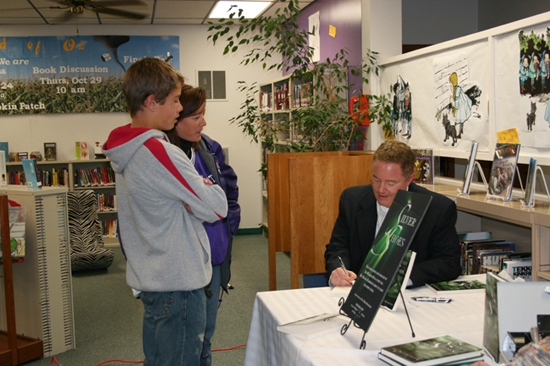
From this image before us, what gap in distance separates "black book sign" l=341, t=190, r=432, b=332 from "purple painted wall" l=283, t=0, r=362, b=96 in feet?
10.8

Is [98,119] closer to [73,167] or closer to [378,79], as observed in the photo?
[73,167]

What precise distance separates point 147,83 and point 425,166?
2.26 m

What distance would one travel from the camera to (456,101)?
3.01m

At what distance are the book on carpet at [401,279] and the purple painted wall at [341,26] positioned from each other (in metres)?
3.20

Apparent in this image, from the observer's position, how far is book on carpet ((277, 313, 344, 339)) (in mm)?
1339

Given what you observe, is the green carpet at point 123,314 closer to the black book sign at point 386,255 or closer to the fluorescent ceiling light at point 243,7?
the black book sign at point 386,255

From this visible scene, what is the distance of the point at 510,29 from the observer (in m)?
2.49

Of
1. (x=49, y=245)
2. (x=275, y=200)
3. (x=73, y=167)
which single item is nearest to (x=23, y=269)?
(x=49, y=245)

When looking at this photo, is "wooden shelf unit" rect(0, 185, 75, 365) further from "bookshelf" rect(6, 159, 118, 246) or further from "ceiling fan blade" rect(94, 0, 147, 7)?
"bookshelf" rect(6, 159, 118, 246)

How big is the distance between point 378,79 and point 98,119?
4.32 metres

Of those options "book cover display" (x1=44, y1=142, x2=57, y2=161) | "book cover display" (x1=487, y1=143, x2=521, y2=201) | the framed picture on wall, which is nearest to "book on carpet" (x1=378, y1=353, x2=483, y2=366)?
"book cover display" (x1=487, y1=143, x2=521, y2=201)

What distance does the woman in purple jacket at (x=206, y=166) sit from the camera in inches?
76.7

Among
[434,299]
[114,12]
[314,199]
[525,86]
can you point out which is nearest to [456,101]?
[525,86]

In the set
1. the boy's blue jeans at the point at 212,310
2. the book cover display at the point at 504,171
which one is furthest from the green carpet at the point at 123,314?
the book cover display at the point at 504,171
